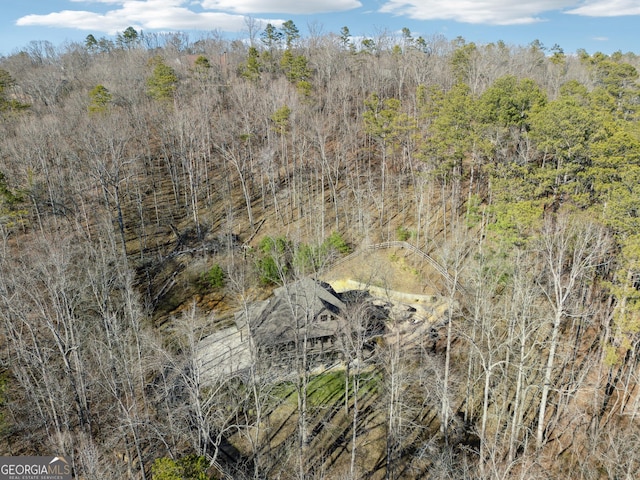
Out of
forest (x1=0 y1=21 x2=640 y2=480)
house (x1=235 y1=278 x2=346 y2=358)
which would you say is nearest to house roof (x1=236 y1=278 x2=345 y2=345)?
house (x1=235 y1=278 x2=346 y2=358)

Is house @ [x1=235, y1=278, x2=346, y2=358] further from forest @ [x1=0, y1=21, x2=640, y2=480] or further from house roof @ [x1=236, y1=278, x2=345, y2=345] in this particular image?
forest @ [x1=0, y1=21, x2=640, y2=480]

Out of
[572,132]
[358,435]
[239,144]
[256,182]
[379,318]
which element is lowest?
[358,435]

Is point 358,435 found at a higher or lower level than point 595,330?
lower

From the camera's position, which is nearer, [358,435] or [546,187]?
[358,435]

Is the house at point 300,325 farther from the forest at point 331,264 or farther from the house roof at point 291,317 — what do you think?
the forest at point 331,264

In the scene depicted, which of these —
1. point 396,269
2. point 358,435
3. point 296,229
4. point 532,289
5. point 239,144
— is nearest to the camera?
point 532,289

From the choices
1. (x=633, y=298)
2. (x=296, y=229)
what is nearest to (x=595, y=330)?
(x=633, y=298)

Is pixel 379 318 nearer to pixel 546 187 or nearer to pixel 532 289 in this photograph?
pixel 532 289

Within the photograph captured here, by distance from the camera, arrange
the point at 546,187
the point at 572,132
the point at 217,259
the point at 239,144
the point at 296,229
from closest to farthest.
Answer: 1. the point at 572,132
2. the point at 546,187
3. the point at 217,259
4. the point at 296,229
5. the point at 239,144

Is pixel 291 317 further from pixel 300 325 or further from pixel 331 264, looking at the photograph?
pixel 331 264
